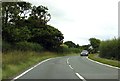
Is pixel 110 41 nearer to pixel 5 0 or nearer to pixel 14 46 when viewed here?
pixel 14 46

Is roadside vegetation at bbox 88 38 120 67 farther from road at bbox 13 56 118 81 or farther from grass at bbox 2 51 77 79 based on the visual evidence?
road at bbox 13 56 118 81

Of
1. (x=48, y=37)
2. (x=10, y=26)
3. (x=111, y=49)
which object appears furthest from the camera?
(x=48, y=37)

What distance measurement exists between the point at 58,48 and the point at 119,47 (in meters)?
44.5

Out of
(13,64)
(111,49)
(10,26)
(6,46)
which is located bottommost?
(13,64)

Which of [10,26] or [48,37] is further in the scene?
[48,37]

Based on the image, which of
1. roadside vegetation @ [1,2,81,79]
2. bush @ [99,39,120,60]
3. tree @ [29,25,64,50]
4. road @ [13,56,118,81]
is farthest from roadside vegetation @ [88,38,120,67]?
tree @ [29,25,64,50]

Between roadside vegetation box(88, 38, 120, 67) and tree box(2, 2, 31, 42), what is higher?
tree box(2, 2, 31, 42)

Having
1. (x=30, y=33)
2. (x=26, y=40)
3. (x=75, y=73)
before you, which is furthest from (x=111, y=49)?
(x=75, y=73)

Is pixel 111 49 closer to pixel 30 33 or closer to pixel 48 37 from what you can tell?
pixel 30 33

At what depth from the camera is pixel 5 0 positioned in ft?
138

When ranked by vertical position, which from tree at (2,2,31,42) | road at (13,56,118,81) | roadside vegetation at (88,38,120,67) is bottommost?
road at (13,56,118,81)

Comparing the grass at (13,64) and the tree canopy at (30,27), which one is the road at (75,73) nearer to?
the grass at (13,64)

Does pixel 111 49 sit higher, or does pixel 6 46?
pixel 111 49

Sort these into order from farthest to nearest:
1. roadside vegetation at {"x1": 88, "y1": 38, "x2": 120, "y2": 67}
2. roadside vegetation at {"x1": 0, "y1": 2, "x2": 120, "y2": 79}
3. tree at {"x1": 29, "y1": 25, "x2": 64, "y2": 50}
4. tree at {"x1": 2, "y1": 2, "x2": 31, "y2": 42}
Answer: tree at {"x1": 29, "y1": 25, "x2": 64, "y2": 50}
roadside vegetation at {"x1": 88, "y1": 38, "x2": 120, "y2": 67}
tree at {"x1": 2, "y1": 2, "x2": 31, "y2": 42}
roadside vegetation at {"x1": 0, "y1": 2, "x2": 120, "y2": 79}
